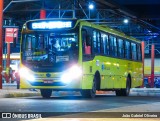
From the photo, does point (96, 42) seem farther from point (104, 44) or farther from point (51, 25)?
point (51, 25)

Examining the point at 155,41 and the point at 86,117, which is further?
the point at 155,41

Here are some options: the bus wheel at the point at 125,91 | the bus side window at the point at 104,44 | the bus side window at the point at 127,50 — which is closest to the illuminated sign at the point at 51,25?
the bus side window at the point at 104,44

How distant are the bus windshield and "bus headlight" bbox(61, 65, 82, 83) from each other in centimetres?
32

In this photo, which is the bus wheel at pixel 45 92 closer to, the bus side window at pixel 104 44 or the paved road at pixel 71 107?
the bus side window at pixel 104 44

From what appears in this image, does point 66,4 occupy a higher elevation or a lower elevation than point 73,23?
higher

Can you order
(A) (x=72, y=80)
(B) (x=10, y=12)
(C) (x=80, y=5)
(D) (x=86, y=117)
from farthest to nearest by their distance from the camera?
(B) (x=10, y=12)
(C) (x=80, y=5)
(A) (x=72, y=80)
(D) (x=86, y=117)

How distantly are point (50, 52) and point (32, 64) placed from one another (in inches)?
37.0

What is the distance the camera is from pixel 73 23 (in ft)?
66.4

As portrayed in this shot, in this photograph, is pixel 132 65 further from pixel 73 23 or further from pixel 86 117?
pixel 86 117

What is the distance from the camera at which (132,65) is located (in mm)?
28609

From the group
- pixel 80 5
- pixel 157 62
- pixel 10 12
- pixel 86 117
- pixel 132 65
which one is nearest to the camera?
pixel 86 117

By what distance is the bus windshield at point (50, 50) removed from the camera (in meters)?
19.9

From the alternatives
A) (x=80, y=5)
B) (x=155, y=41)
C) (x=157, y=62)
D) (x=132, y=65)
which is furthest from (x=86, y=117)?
(x=157, y=62)

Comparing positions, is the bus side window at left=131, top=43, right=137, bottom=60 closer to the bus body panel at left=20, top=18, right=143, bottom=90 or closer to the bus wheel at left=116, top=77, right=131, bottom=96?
the bus body panel at left=20, top=18, right=143, bottom=90
